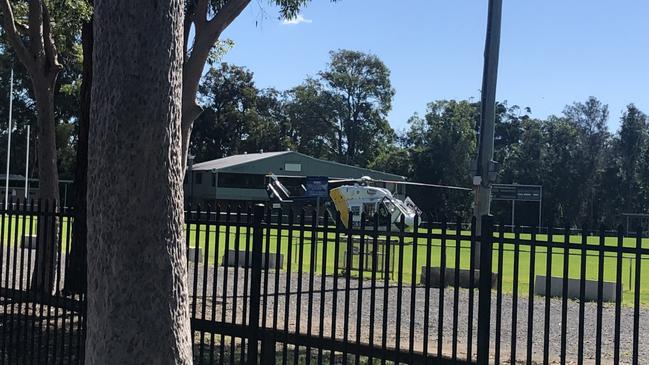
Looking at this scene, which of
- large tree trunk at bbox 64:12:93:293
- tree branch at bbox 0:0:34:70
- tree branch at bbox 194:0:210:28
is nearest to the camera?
tree branch at bbox 194:0:210:28

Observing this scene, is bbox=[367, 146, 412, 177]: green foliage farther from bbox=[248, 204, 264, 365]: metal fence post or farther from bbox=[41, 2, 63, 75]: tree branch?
bbox=[248, 204, 264, 365]: metal fence post

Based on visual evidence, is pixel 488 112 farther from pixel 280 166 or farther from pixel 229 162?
pixel 229 162

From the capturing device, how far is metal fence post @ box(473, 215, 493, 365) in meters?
5.23

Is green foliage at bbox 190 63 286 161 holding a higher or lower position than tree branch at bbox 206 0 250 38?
higher

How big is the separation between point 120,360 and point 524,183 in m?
79.8

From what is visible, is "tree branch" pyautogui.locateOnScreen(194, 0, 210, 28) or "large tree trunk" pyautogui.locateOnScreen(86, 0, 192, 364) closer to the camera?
"large tree trunk" pyautogui.locateOnScreen(86, 0, 192, 364)

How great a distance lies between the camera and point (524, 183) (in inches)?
3150

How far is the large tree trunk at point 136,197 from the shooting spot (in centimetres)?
382

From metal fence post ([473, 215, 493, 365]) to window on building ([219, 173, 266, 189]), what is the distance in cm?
6027

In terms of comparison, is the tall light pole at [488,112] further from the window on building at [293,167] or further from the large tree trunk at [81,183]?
the window on building at [293,167]

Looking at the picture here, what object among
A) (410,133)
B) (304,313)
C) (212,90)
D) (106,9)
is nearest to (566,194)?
(410,133)

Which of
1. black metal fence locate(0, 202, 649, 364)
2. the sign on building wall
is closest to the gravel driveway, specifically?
black metal fence locate(0, 202, 649, 364)

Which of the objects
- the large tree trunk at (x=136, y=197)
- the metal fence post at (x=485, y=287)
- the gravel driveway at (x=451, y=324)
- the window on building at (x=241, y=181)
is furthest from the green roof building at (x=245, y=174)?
the large tree trunk at (x=136, y=197)

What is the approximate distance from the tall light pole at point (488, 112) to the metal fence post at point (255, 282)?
10.1 meters
